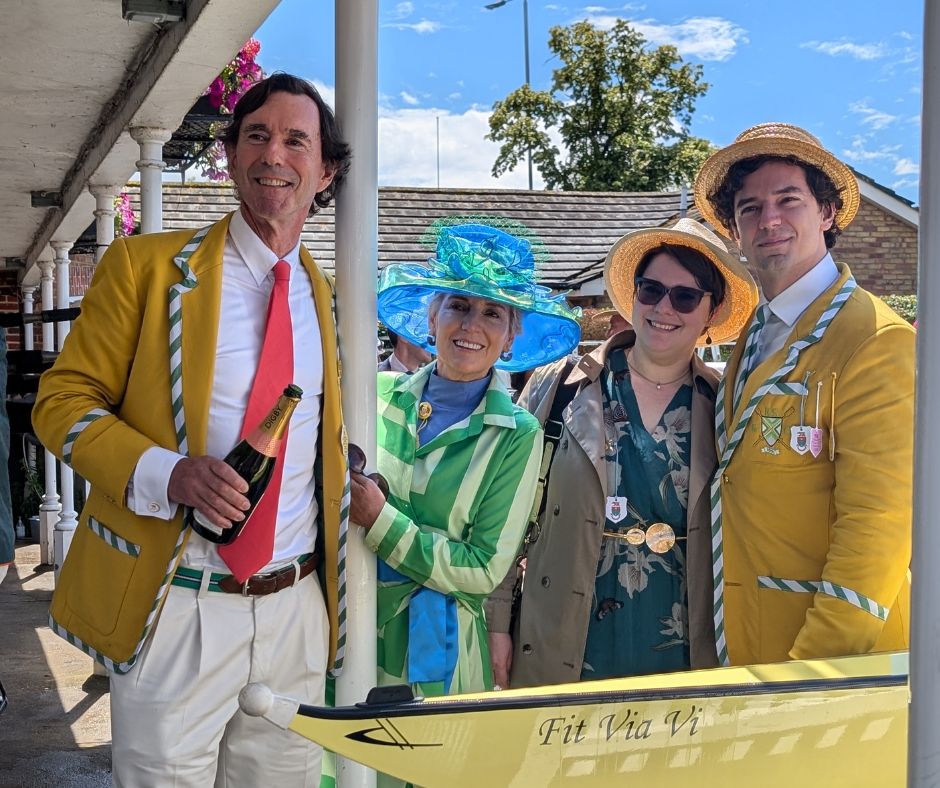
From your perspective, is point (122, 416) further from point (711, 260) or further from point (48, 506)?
point (48, 506)

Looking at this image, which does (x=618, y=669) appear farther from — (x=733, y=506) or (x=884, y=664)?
(x=884, y=664)

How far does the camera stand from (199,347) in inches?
82.8

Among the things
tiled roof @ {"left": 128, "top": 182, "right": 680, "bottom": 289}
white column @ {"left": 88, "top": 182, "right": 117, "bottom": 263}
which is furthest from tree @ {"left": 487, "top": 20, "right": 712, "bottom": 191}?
white column @ {"left": 88, "top": 182, "right": 117, "bottom": 263}

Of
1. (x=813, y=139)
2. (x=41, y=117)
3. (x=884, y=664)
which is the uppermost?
(x=41, y=117)

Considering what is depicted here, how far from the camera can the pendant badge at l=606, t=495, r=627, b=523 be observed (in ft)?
9.14

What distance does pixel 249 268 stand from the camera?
2256 millimetres

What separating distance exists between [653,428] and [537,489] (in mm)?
382

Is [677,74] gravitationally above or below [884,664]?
above

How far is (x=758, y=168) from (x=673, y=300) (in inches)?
17.2

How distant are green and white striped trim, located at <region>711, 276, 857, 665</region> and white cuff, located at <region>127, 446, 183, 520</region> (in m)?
1.38

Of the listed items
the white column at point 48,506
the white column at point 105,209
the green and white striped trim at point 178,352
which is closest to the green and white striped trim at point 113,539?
the green and white striped trim at point 178,352

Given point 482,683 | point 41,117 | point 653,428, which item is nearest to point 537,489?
point 653,428

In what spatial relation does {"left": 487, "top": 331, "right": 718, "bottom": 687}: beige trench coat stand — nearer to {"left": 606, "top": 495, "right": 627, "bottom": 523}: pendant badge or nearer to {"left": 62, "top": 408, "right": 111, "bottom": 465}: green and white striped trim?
{"left": 606, "top": 495, "right": 627, "bottom": 523}: pendant badge

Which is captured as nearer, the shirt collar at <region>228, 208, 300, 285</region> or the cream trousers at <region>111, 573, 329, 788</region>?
the cream trousers at <region>111, 573, 329, 788</region>
